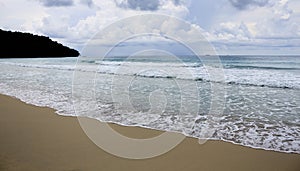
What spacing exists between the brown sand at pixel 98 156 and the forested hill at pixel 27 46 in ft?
281

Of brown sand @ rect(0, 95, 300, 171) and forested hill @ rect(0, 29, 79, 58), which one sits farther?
forested hill @ rect(0, 29, 79, 58)

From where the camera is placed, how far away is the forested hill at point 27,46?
8325 centimetres

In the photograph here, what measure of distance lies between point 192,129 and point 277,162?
200cm

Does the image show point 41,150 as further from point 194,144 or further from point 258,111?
point 258,111

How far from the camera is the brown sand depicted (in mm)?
3811

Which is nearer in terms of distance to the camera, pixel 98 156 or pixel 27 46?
pixel 98 156

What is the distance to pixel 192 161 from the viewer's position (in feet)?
13.2

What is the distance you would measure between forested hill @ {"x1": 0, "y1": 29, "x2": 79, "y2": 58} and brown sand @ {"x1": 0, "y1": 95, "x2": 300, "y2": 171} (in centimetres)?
8566

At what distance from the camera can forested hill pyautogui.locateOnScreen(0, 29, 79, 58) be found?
83250mm

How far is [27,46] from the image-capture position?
298 ft

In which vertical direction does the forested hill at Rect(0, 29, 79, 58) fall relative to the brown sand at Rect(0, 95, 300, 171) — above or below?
above

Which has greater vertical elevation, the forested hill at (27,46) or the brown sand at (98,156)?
the forested hill at (27,46)

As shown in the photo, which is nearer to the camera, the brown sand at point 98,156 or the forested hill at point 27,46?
the brown sand at point 98,156

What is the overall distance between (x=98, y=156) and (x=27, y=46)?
97.0 m
